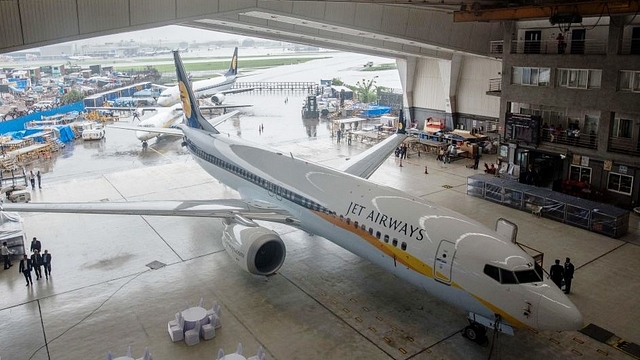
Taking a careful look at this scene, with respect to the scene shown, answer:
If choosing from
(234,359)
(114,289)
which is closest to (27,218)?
(114,289)

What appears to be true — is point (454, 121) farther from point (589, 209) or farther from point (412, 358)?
point (412, 358)

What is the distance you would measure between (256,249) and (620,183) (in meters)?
21.9

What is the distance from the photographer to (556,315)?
1191 centimetres

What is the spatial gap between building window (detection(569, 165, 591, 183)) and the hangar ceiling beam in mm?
9016

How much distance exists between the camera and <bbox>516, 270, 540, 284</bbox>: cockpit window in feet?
41.1

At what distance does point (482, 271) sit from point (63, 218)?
76.8 ft

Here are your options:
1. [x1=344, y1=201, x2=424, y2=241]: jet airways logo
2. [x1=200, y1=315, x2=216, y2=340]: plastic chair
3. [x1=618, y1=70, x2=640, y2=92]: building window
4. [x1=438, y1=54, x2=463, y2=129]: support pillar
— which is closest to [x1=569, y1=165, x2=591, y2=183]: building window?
[x1=618, y1=70, x2=640, y2=92]: building window

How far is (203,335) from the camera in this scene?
1503cm

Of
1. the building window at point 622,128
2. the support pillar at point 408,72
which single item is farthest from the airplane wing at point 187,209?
the support pillar at point 408,72

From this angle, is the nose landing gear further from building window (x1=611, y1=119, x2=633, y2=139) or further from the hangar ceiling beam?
building window (x1=611, y1=119, x2=633, y2=139)

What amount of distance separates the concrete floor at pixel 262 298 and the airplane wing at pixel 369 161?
4.43 metres

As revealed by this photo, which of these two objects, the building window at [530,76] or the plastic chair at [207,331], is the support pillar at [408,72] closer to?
the building window at [530,76]

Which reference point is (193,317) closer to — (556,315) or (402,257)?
(402,257)

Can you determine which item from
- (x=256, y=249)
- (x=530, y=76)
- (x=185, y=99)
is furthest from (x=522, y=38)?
(x=256, y=249)
